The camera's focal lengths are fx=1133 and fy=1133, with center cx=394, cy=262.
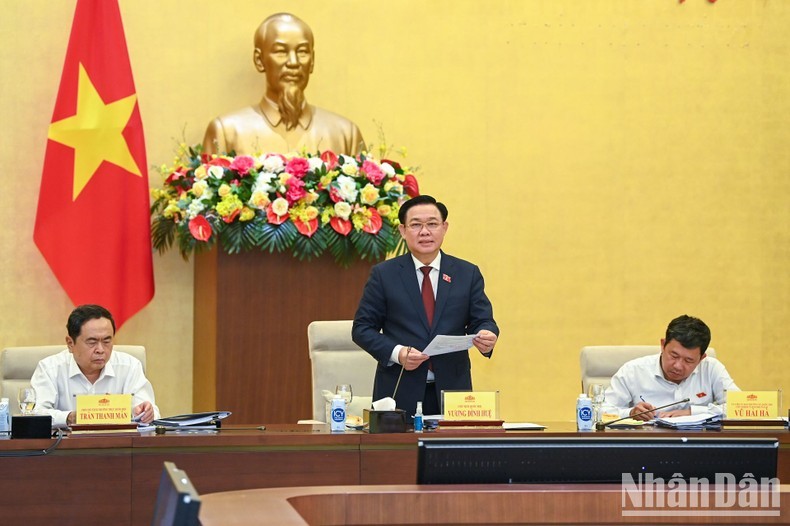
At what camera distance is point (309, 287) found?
5.34 m

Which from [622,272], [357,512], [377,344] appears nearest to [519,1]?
[622,272]

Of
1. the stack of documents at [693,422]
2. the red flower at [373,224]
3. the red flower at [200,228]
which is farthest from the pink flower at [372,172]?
the stack of documents at [693,422]

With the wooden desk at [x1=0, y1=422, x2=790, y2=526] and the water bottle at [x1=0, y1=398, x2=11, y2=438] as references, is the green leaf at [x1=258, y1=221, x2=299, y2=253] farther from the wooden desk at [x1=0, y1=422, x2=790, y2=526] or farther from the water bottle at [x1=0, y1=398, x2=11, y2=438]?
the water bottle at [x1=0, y1=398, x2=11, y2=438]

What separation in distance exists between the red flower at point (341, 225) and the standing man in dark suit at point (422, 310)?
0.95 meters

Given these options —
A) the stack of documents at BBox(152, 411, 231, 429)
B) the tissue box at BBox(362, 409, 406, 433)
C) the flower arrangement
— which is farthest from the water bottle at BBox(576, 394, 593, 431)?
the flower arrangement

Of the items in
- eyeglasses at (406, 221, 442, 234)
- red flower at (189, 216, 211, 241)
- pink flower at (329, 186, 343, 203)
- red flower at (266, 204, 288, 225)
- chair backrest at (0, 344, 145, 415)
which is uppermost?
pink flower at (329, 186, 343, 203)

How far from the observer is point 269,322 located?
5.33 m

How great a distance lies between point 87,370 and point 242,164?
4.90ft

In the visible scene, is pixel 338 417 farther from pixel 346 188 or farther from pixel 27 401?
pixel 346 188

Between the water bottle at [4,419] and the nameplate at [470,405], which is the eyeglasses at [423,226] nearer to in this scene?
the nameplate at [470,405]

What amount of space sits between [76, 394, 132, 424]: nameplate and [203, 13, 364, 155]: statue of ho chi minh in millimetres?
2203

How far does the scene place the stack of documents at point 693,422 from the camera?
3.77 metres

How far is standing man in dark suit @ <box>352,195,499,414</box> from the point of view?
402 cm

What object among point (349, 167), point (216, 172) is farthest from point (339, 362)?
point (216, 172)
